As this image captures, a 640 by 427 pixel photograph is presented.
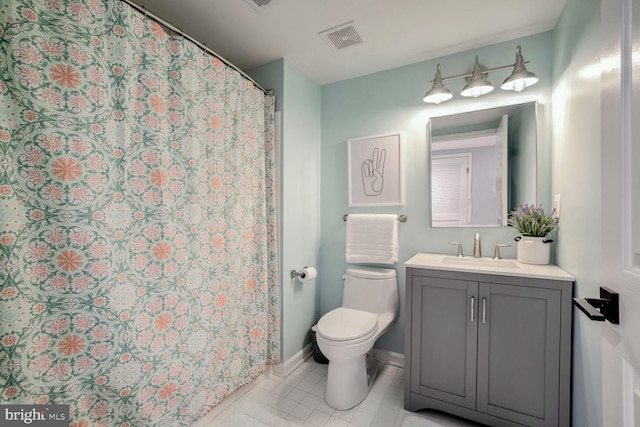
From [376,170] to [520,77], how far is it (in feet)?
3.48

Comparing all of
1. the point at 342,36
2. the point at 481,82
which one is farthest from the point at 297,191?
the point at 481,82

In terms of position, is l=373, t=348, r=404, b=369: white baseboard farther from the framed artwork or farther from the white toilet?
the framed artwork

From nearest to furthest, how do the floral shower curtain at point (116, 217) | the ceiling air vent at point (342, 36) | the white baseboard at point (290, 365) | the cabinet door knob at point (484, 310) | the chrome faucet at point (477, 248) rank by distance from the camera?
the floral shower curtain at point (116, 217)
the cabinet door knob at point (484, 310)
the ceiling air vent at point (342, 36)
the chrome faucet at point (477, 248)
the white baseboard at point (290, 365)

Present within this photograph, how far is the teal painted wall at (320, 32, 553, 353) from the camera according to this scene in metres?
1.73

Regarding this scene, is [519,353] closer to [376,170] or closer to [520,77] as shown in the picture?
[376,170]

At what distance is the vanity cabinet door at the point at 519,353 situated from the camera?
1307 mm

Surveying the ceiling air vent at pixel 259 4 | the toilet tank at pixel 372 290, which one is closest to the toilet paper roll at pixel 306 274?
the toilet tank at pixel 372 290

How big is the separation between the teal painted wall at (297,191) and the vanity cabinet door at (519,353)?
1.27 metres

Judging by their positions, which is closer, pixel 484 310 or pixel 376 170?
pixel 484 310

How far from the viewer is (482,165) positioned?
1848mm

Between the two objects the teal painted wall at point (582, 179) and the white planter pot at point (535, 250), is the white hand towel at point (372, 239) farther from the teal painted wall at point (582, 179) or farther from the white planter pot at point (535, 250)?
the teal painted wall at point (582, 179)

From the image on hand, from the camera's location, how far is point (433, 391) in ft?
5.10

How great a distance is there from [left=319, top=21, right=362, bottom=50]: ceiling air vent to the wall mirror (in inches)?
32.0

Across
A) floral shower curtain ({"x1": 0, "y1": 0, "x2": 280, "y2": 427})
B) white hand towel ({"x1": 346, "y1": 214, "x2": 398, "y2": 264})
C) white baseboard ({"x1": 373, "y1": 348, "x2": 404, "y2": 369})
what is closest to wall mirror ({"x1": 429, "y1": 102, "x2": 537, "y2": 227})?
white hand towel ({"x1": 346, "y1": 214, "x2": 398, "y2": 264})
